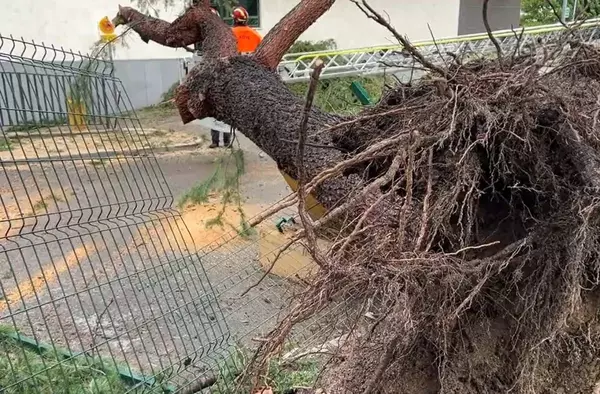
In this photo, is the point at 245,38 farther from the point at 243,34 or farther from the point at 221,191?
the point at 221,191

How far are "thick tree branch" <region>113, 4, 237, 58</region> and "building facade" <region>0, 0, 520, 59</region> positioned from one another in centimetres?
510

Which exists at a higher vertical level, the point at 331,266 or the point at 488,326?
the point at 331,266

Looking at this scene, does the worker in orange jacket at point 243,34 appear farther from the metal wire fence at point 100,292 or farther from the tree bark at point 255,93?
the tree bark at point 255,93

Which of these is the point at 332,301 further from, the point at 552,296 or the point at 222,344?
the point at 222,344

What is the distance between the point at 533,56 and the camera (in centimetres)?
241

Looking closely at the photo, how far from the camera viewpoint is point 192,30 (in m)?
4.15

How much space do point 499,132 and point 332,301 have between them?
83 cm

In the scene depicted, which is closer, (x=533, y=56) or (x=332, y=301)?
(x=332, y=301)

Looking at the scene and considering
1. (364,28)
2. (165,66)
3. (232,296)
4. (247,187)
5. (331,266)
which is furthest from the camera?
(364,28)

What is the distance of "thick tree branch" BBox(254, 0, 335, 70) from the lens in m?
3.73

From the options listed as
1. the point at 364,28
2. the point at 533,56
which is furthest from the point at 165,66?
the point at 533,56

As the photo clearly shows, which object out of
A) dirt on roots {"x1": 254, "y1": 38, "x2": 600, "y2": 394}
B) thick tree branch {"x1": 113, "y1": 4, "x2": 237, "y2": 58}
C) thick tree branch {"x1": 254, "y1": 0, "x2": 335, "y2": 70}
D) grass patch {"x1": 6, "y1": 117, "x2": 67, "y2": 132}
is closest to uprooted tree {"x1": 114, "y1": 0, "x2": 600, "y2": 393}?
dirt on roots {"x1": 254, "y1": 38, "x2": 600, "y2": 394}

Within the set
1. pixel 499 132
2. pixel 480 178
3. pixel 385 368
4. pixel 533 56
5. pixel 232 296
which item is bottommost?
pixel 232 296

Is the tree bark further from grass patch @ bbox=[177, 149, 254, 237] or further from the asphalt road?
grass patch @ bbox=[177, 149, 254, 237]
